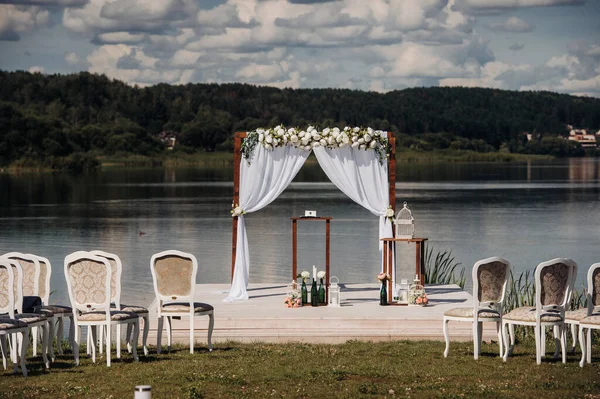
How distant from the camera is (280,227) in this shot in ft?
100

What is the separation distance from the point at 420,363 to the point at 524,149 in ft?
328

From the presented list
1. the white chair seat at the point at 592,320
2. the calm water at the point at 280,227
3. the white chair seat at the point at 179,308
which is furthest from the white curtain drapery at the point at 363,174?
the calm water at the point at 280,227

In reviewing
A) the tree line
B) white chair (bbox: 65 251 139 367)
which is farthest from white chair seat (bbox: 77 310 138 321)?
the tree line

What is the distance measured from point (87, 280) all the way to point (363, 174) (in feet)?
15.1

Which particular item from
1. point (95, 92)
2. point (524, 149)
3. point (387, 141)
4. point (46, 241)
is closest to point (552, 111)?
point (524, 149)

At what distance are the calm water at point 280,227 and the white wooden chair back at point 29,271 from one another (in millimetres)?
6082

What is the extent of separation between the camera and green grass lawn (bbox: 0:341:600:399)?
24.0 ft

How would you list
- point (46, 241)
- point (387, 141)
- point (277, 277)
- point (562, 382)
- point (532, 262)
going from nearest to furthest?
point (562, 382), point (387, 141), point (277, 277), point (532, 262), point (46, 241)

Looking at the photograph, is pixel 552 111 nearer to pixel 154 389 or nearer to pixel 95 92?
pixel 95 92

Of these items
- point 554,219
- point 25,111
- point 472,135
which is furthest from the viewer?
point 472,135

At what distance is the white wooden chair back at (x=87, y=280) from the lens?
8.71 m

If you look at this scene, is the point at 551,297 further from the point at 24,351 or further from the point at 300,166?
the point at 300,166

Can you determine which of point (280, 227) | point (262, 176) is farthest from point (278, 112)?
point (262, 176)

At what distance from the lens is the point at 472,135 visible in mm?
103188
